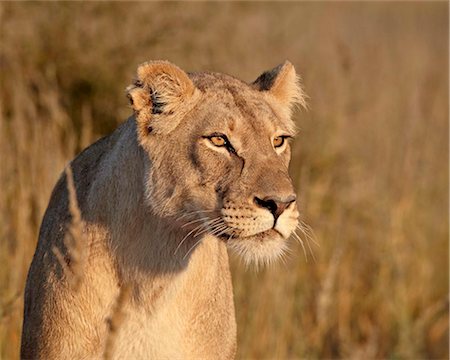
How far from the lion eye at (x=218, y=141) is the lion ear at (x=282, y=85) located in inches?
22.4

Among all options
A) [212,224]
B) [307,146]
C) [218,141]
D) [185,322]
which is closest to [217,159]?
[218,141]

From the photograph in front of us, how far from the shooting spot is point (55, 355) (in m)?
3.80

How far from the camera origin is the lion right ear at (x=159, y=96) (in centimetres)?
391

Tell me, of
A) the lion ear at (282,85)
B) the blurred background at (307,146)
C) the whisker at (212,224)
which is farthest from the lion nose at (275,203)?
the blurred background at (307,146)

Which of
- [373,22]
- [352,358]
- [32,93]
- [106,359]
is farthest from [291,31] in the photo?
[106,359]

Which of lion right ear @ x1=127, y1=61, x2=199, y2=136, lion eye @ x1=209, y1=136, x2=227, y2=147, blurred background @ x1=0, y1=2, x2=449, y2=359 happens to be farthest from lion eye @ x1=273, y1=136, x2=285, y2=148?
blurred background @ x1=0, y1=2, x2=449, y2=359

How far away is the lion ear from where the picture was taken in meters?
4.35

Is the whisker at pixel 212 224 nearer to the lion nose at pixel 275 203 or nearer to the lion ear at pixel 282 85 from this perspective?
the lion nose at pixel 275 203

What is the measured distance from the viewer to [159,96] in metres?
3.95

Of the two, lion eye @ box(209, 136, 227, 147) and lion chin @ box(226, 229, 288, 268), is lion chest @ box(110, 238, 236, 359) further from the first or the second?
lion eye @ box(209, 136, 227, 147)

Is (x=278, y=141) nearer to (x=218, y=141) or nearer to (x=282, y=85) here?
(x=218, y=141)

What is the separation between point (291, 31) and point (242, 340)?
306cm

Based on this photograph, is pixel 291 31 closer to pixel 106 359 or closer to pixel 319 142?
pixel 319 142

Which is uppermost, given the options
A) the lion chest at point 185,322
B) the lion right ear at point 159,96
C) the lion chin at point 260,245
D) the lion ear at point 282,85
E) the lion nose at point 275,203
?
the lion ear at point 282,85
